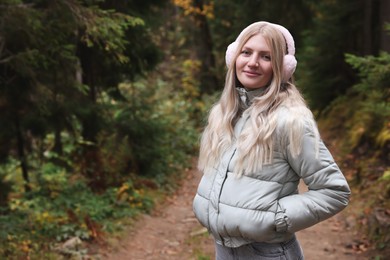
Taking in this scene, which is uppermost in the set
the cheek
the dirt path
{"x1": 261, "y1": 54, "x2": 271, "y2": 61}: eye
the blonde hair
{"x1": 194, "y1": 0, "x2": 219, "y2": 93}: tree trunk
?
{"x1": 261, "y1": 54, "x2": 271, "y2": 61}: eye

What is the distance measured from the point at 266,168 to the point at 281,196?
173 mm

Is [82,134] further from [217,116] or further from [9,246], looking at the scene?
[217,116]

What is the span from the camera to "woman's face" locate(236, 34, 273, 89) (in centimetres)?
250

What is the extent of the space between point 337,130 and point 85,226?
322 inches

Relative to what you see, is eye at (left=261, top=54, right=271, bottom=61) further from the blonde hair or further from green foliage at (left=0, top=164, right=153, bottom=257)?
green foliage at (left=0, top=164, right=153, bottom=257)

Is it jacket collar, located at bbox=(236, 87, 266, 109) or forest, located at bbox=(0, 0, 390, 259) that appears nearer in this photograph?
jacket collar, located at bbox=(236, 87, 266, 109)

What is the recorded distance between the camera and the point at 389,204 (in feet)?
21.5

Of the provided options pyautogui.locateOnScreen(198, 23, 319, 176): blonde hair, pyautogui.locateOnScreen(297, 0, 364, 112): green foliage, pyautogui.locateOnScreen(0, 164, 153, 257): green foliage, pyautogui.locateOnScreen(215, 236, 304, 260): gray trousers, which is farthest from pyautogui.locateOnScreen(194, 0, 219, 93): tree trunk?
pyautogui.locateOnScreen(215, 236, 304, 260): gray trousers

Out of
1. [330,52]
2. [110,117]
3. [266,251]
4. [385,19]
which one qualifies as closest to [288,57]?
[266,251]

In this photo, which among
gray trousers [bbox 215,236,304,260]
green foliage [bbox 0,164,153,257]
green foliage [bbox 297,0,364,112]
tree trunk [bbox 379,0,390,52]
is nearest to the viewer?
gray trousers [bbox 215,236,304,260]

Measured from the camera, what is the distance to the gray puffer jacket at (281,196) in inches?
91.8

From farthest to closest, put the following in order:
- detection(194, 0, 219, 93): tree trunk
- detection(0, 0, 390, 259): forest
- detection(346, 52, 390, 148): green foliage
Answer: detection(194, 0, 219, 93): tree trunk
detection(0, 0, 390, 259): forest
detection(346, 52, 390, 148): green foliage

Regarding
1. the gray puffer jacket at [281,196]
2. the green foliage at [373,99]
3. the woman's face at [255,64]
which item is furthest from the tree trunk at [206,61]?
the gray puffer jacket at [281,196]

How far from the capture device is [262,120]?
2.42m
